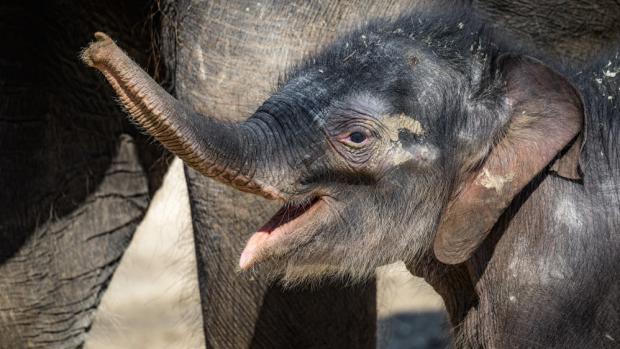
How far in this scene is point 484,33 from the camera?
2.65m

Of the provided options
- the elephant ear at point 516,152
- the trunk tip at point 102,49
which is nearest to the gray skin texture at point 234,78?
the elephant ear at point 516,152

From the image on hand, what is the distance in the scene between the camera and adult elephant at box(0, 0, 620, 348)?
2.87 metres

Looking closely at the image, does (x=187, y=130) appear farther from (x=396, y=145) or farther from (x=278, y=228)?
(x=396, y=145)

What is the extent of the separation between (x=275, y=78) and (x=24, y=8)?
887 millimetres

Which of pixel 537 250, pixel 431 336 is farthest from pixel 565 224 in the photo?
pixel 431 336

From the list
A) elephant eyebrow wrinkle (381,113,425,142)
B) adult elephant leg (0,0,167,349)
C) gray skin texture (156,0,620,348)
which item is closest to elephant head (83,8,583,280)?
elephant eyebrow wrinkle (381,113,425,142)

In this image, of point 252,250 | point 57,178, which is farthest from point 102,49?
point 57,178

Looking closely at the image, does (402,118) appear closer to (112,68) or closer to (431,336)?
(112,68)

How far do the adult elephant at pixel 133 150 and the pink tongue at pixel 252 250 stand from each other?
1.55 ft

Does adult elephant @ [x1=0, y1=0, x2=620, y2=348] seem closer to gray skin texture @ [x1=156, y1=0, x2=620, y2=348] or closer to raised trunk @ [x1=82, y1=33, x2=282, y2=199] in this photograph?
gray skin texture @ [x1=156, y1=0, x2=620, y2=348]

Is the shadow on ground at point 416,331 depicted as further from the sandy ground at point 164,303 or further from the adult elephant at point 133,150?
the adult elephant at point 133,150

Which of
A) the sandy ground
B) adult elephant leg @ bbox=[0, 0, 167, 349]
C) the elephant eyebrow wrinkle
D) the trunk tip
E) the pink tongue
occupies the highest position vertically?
the trunk tip

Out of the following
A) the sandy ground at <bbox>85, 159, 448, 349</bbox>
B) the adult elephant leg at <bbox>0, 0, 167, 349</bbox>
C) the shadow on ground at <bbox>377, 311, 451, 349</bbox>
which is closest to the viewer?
the adult elephant leg at <bbox>0, 0, 167, 349</bbox>

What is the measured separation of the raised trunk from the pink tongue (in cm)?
8
